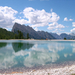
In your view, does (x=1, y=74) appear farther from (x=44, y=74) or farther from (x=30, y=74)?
(x=44, y=74)

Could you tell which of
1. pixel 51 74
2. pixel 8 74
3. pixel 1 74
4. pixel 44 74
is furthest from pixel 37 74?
pixel 1 74

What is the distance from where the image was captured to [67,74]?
25.5 ft

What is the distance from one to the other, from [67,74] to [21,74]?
4.50 metres

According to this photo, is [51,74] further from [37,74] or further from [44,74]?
[37,74]

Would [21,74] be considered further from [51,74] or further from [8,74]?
[51,74]

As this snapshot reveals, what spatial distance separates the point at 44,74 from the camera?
7.81 meters

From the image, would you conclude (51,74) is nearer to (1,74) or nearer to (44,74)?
(44,74)

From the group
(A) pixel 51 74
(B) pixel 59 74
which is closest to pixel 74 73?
(B) pixel 59 74

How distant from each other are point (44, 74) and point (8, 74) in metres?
3.59

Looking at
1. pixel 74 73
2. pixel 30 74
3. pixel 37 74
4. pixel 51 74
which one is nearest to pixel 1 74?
pixel 30 74

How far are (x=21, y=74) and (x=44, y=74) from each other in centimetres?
227

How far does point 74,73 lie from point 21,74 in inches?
208

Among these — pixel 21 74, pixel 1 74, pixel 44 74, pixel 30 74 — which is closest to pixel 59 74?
pixel 44 74

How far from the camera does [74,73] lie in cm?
797
